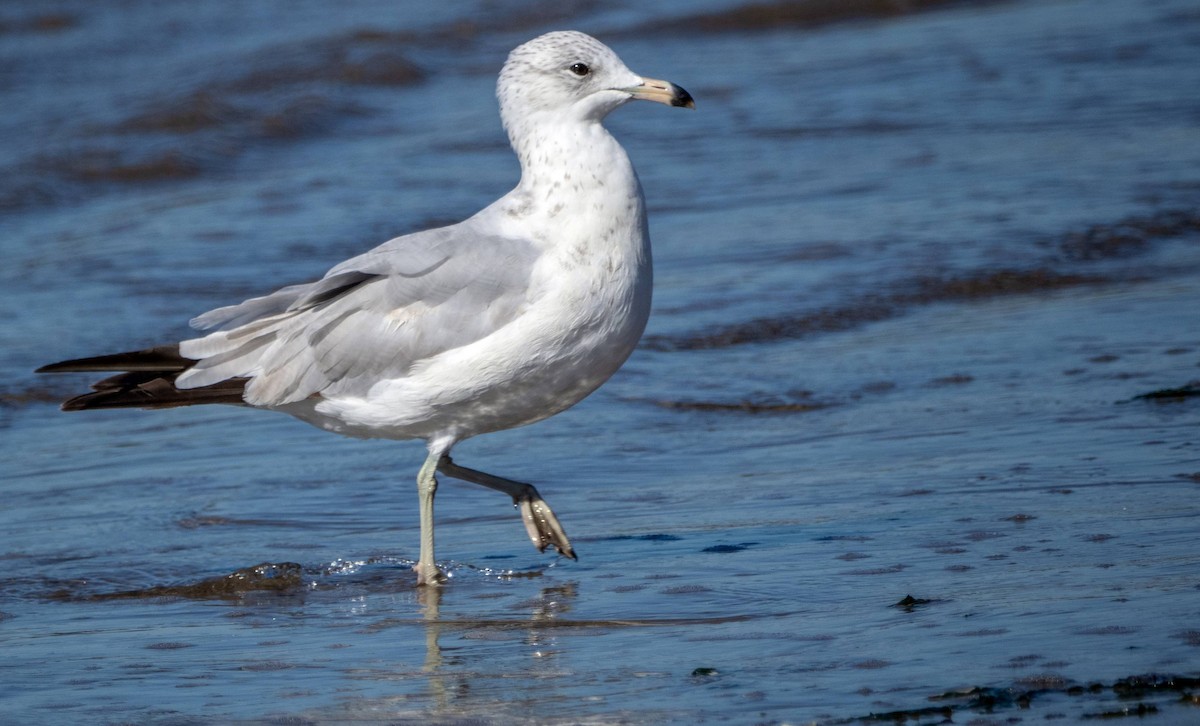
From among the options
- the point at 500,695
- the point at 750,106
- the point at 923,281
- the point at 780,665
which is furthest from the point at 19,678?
the point at 750,106

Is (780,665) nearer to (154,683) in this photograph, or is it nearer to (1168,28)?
(154,683)

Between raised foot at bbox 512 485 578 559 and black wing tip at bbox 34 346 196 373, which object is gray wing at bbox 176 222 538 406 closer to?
black wing tip at bbox 34 346 196 373

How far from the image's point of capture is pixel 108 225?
36.8 feet

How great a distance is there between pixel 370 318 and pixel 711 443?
1.78 metres

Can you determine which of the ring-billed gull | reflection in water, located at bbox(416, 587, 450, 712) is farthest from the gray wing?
reflection in water, located at bbox(416, 587, 450, 712)

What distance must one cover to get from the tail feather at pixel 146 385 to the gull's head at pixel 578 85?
1327 mm

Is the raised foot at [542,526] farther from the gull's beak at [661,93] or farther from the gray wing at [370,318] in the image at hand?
the gull's beak at [661,93]

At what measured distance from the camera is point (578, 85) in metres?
5.37

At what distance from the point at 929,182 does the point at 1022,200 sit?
0.79 metres

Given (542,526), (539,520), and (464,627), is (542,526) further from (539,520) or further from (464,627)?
(464,627)

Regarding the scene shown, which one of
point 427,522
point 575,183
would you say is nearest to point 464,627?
point 427,522

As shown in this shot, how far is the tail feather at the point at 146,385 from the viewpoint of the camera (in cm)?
552

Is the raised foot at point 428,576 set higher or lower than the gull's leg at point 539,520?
lower

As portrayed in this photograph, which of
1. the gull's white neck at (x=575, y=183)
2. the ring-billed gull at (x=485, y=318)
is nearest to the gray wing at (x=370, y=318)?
the ring-billed gull at (x=485, y=318)
